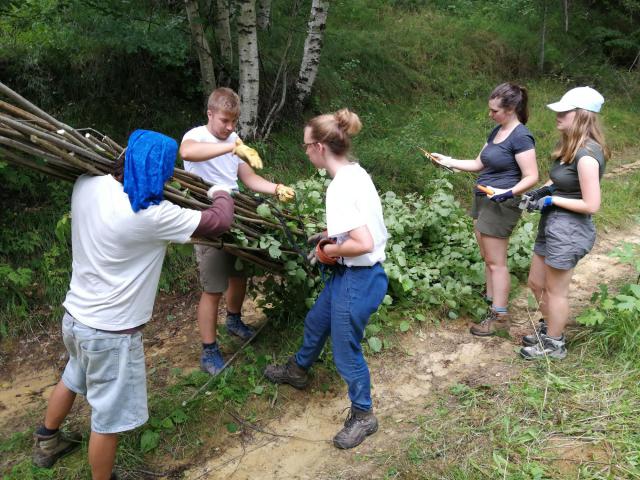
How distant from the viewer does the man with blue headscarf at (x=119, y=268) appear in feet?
7.25

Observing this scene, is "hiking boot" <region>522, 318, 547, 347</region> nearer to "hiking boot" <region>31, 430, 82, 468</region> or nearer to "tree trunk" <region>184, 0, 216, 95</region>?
Result: "hiking boot" <region>31, 430, 82, 468</region>

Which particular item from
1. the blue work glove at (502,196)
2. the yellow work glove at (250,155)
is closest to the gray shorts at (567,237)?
the blue work glove at (502,196)

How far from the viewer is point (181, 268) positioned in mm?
5246

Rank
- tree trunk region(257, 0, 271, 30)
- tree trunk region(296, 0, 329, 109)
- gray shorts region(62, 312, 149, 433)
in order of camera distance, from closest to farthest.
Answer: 1. gray shorts region(62, 312, 149, 433)
2. tree trunk region(296, 0, 329, 109)
3. tree trunk region(257, 0, 271, 30)

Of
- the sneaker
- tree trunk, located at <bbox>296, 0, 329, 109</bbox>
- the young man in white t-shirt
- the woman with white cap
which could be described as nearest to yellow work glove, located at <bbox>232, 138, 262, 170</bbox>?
the young man in white t-shirt

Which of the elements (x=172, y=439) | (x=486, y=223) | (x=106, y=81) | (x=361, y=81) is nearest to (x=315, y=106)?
(x=361, y=81)

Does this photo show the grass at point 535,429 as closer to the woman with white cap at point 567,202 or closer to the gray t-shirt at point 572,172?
Result: the woman with white cap at point 567,202

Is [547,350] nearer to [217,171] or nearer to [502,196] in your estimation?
[502,196]

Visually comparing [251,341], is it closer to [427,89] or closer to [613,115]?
[427,89]

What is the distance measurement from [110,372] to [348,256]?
120 centimetres

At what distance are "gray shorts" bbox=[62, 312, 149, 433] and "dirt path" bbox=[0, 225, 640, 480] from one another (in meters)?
0.64

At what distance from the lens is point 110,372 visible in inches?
94.9

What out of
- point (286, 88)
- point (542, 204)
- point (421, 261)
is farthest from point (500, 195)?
point (286, 88)

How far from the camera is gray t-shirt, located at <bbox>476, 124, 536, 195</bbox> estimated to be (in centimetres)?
348
